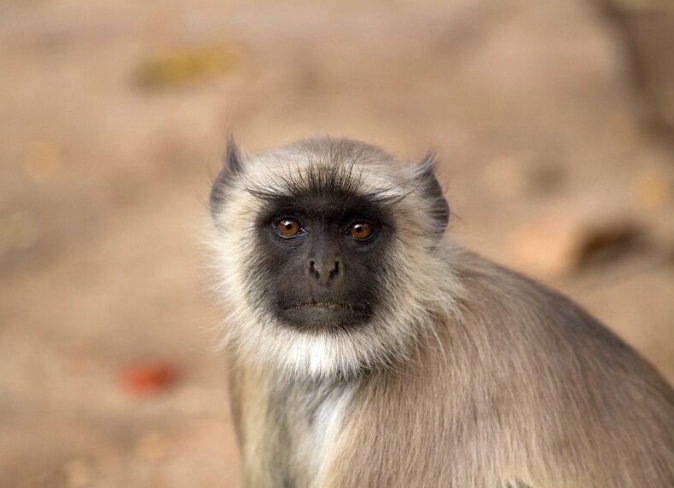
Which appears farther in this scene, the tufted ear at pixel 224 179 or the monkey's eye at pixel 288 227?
the tufted ear at pixel 224 179

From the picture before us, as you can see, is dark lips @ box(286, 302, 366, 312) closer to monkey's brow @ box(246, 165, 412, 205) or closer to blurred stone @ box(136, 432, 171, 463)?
monkey's brow @ box(246, 165, 412, 205)

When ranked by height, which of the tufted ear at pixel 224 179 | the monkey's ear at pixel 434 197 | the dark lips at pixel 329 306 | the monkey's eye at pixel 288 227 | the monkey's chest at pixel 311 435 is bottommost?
the monkey's chest at pixel 311 435

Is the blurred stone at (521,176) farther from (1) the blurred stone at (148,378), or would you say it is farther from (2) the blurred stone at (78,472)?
(2) the blurred stone at (78,472)

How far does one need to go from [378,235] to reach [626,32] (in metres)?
8.96

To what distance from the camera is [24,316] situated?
24.5 feet

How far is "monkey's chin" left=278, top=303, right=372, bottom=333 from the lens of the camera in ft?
11.7

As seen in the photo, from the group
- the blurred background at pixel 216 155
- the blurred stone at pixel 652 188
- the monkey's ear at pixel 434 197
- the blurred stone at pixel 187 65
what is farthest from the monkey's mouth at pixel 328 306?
the blurred stone at pixel 187 65

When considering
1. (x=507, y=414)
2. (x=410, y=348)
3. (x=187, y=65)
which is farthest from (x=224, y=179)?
(x=187, y=65)

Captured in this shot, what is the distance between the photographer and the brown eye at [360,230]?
3631 millimetres

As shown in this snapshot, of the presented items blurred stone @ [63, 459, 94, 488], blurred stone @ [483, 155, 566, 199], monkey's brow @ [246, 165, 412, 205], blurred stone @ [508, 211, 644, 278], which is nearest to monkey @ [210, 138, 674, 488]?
monkey's brow @ [246, 165, 412, 205]

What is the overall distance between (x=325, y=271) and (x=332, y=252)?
0.23 ft

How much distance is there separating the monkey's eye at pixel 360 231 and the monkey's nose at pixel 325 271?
159mm

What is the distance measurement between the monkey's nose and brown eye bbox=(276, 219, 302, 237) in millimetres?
183

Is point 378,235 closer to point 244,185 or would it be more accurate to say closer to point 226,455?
point 244,185
